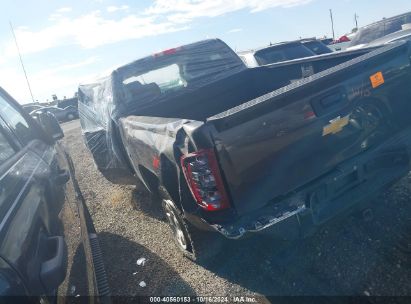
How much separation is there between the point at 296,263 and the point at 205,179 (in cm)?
142

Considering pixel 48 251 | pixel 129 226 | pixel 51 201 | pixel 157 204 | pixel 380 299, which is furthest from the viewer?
pixel 157 204

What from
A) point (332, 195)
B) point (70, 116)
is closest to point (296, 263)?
point (332, 195)

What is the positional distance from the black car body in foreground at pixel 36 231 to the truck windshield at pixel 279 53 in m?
6.81

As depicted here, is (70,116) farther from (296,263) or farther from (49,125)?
(296,263)

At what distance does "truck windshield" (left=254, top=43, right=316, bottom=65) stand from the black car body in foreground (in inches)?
268

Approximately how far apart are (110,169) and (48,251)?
3522 mm

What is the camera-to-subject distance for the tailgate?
2441mm

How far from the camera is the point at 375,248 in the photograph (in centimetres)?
314

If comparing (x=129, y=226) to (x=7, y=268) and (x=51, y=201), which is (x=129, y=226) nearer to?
(x=51, y=201)

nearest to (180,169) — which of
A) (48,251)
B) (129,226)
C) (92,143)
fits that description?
(48,251)

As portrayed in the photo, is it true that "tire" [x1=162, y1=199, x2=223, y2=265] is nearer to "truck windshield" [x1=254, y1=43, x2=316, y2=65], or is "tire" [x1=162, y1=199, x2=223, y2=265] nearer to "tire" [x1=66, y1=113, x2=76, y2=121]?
"truck windshield" [x1=254, y1=43, x2=316, y2=65]

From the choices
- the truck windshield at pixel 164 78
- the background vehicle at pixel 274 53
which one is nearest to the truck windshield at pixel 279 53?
the background vehicle at pixel 274 53

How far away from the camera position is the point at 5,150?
2.19 metres

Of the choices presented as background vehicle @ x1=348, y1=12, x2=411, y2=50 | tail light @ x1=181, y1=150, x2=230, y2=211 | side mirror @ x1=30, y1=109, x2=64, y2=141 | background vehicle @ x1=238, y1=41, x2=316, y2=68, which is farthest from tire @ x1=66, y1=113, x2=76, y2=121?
tail light @ x1=181, y1=150, x2=230, y2=211
